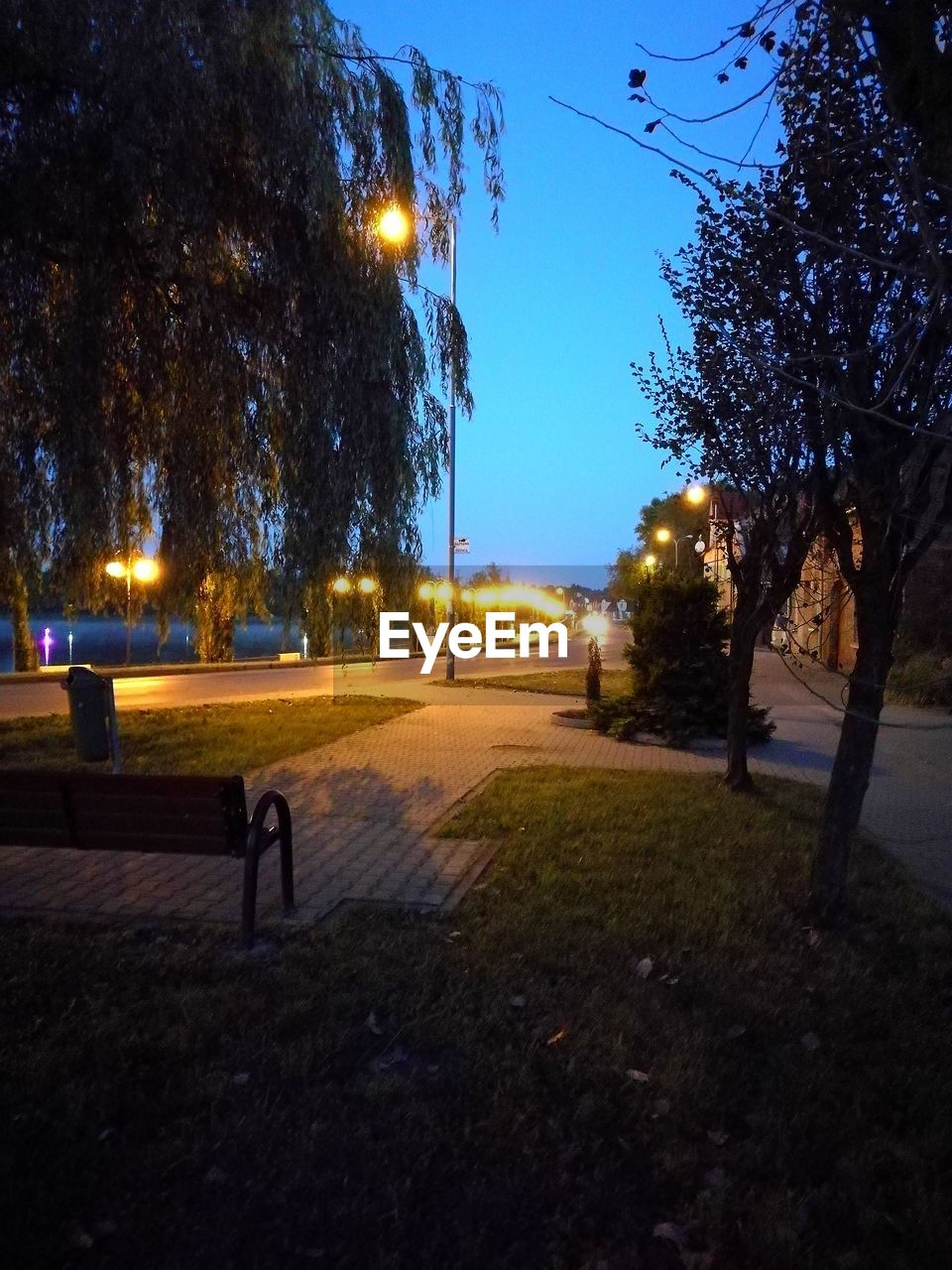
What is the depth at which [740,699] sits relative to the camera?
9.47 m

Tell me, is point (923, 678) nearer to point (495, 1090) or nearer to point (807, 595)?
point (807, 595)

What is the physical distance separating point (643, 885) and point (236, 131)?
5.47m

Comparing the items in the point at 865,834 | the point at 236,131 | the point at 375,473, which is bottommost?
the point at 865,834

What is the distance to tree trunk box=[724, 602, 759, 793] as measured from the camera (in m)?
9.46

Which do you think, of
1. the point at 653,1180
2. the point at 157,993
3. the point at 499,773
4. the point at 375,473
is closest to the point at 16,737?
the point at 499,773

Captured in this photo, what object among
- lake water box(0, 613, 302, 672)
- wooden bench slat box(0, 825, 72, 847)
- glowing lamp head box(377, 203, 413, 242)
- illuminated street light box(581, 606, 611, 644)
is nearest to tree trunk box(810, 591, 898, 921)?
glowing lamp head box(377, 203, 413, 242)

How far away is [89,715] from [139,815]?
21.4 feet

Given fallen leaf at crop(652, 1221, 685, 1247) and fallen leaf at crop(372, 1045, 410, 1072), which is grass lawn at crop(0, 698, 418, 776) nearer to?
fallen leaf at crop(372, 1045, 410, 1072)

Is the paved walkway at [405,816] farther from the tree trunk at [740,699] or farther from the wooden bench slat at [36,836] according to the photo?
the tree trunk at [740,699]

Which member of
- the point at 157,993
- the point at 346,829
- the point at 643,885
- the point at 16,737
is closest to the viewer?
the point at 157,993

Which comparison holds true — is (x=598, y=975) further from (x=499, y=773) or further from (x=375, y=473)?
(x=499, y=773)

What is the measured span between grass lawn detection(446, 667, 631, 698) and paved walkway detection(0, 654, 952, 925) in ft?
13.2

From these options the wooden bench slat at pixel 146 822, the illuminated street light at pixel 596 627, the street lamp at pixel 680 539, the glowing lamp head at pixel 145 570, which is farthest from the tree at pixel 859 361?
the illuminated street light at pixel 596 627

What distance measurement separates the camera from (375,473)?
639 centimetres
